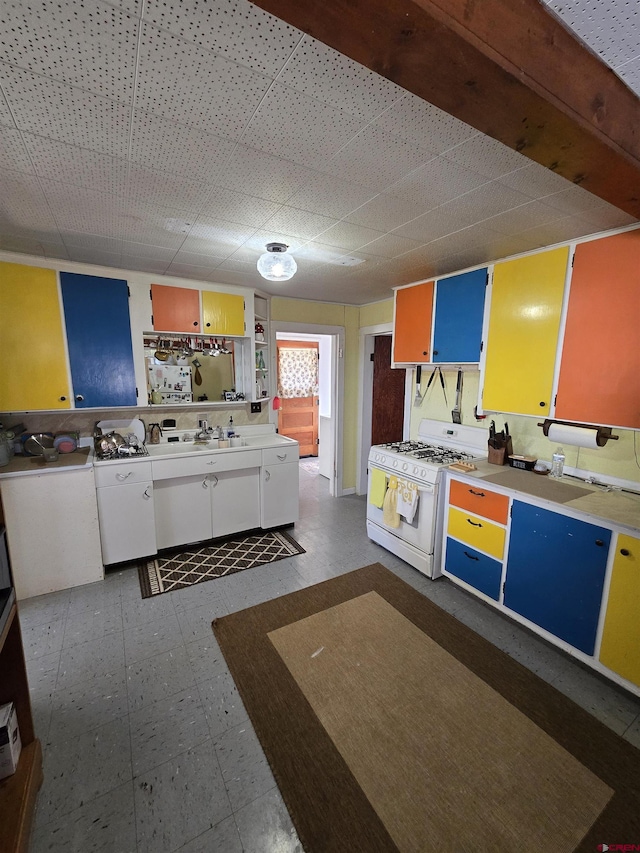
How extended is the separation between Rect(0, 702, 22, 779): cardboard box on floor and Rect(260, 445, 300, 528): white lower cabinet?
2.15m

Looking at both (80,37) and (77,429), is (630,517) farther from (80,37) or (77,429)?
(77,429)

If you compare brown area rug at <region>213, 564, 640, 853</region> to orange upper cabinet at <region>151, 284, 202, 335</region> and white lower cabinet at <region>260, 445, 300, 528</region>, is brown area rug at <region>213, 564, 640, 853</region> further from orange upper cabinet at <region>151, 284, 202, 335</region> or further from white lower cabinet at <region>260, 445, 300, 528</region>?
orange upper cabinet at <region>151, 284, 202, 335</region>

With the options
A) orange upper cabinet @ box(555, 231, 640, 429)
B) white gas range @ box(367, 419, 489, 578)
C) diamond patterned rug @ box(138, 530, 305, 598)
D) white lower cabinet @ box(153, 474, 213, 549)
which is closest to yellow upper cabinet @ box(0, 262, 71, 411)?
white lower cabinet @ box(153, 474, 213, 549)

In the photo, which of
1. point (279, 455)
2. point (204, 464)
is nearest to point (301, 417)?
point (279, 455)

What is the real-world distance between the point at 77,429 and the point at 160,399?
708 mm

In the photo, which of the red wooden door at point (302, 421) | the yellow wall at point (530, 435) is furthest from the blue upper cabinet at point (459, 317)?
the red wooden door at point (302, 421)

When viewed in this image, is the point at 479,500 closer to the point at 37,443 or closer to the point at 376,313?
the point at 376,313

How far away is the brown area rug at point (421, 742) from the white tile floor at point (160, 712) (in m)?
0.11

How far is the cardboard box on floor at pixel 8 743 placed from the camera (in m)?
1.23

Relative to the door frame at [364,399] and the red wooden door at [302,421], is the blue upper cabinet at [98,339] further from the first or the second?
the red wooden door at [302,421]

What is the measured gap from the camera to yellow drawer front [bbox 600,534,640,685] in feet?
5.45

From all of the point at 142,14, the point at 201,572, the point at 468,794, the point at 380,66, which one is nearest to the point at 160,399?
the point at 201,572

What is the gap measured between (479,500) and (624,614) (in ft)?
2.86

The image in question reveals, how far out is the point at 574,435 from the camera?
2145 millimetres
